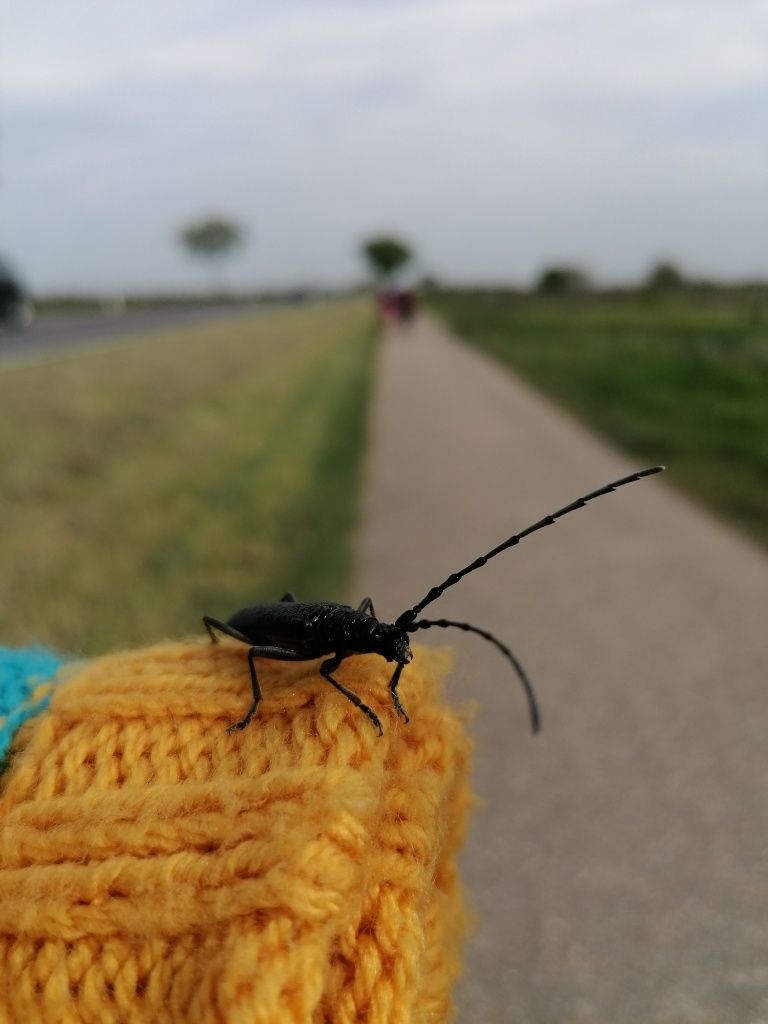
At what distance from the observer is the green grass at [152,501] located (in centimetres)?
492

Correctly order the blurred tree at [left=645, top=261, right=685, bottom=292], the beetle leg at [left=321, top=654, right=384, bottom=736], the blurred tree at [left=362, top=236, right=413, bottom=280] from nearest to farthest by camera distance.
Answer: the beetle leg at [left=321, top=654, right=384, bottom=736], the blurred tree at [left=645, top=261, right=685, bottom=292], the blurred tree at [left=362, top=236, right=413, bottom=280]

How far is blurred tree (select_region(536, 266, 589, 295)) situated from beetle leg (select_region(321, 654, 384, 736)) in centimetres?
5654

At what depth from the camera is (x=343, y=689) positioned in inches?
46.2

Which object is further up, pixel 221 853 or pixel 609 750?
pixel 221 853

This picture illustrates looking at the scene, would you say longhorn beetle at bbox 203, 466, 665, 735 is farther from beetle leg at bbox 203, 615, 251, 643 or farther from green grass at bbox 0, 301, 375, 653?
green grass at bbox 0, 301, 375, 653

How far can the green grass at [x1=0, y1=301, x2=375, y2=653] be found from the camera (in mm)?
4918

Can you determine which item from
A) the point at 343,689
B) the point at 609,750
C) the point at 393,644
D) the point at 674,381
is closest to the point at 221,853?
the point at 343,689

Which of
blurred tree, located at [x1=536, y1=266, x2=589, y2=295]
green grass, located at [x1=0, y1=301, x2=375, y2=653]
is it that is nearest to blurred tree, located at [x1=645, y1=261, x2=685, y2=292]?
blurred tree, located at [x1=536, y1=266, x2=589, y2=295]

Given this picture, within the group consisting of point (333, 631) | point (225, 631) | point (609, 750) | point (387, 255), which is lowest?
point (387, 255)

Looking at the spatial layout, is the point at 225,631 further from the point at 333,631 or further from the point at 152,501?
the point at 152,501

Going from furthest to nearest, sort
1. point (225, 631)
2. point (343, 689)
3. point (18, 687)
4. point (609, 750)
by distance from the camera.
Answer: point (609, 750) → point (225, 631) → point (18, 687) → point (343, 689)

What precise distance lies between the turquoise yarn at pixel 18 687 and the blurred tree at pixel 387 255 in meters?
110

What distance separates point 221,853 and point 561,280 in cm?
7008

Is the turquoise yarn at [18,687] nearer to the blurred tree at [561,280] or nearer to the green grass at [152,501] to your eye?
the green grass at [152,501]
